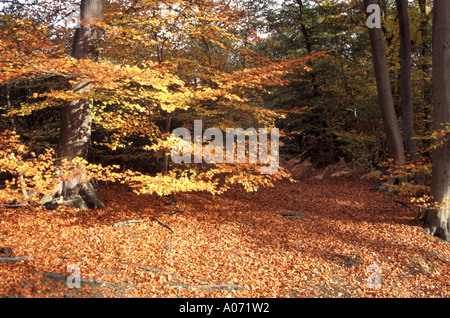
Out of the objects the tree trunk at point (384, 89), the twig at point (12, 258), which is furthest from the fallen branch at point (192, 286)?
the tree trunk at point (384, 89)

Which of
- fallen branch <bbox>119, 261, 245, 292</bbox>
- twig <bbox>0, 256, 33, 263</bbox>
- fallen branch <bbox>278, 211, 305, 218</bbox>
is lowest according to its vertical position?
fallen branch <bbox>119, 261, 245, 292</bbox>

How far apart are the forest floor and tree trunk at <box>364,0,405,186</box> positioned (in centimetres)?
236

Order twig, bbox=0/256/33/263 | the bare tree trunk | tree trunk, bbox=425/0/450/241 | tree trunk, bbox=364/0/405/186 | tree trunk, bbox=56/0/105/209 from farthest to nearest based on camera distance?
the bare tree trunk < tree trunk, bbox=364/0/405/186 < tree trunk, bbox=56/0/105/209 < tree trunk, bbox=425/0/450/241 < twig, bbox=0/256/33/263

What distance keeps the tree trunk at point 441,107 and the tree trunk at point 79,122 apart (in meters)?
7.93

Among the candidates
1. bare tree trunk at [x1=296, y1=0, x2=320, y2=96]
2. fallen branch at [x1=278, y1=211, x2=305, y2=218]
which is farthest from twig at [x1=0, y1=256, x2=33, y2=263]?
bare tree trunk at [x1=296, y1=0, x2=320, y2=96]

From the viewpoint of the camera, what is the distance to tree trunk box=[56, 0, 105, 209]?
741 centimetres

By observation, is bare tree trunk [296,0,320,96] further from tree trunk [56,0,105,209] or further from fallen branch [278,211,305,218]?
tree trunk [56,0,105,209]

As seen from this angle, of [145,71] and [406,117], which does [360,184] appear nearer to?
[406,117]

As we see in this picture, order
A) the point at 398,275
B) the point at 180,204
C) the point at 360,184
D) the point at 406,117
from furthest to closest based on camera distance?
the point at 360,184
the point at 406,117
the point at 180,204
the point at 398,275

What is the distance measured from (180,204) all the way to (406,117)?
8.36 m

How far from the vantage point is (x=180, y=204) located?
904 centimetres

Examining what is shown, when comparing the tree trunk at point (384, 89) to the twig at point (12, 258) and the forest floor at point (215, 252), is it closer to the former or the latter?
the forest floor at point (215, 252)

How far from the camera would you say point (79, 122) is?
7617 millimetres
